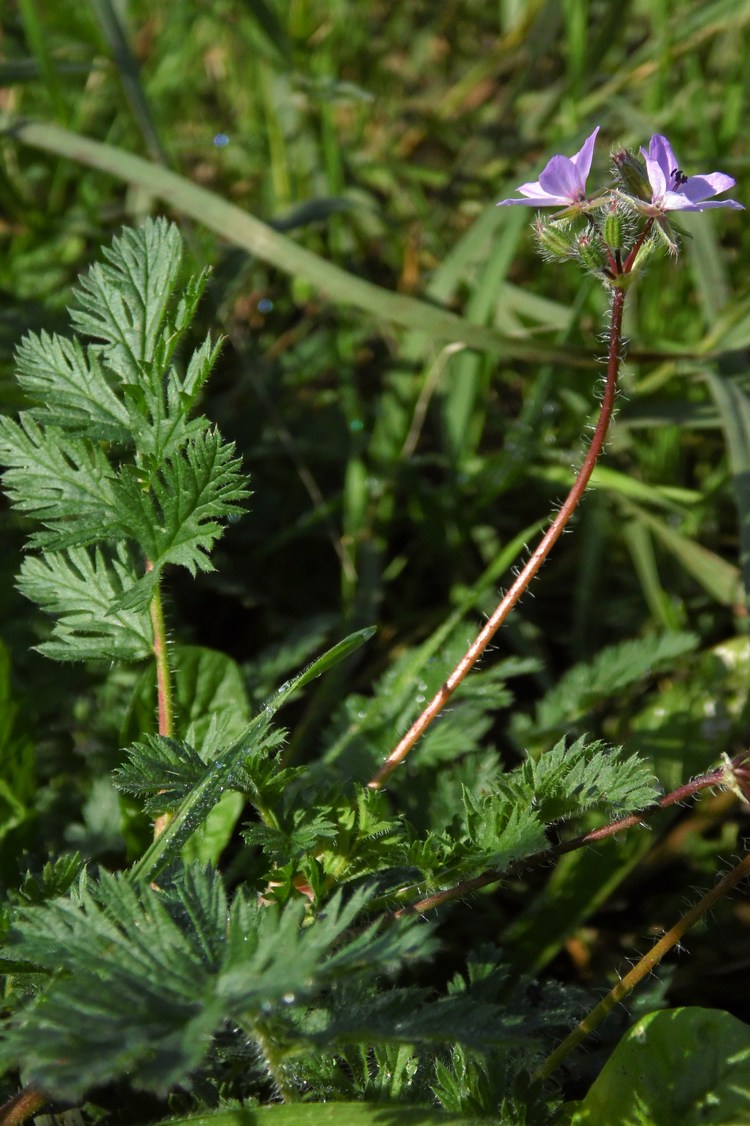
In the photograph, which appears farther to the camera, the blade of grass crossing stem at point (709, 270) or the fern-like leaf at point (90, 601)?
the blade of grass crossing stem at point (709, 270)

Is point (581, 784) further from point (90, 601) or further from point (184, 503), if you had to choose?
point (90, 601)

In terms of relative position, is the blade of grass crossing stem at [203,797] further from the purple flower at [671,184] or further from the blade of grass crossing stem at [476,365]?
the blade of grass crossing stem at [476,365]

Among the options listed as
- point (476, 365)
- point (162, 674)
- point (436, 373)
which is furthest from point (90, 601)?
point (476, 365)

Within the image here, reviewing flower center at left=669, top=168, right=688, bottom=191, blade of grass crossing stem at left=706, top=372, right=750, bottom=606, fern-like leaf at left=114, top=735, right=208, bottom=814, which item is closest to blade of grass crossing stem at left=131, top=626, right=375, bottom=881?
fern-like leaf at left=114, top=735, right=208, bottom=814

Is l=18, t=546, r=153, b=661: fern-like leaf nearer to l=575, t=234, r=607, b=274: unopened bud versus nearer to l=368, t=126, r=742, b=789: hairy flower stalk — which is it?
l=368, t=126, r=742, b=789: hairy flower stalk


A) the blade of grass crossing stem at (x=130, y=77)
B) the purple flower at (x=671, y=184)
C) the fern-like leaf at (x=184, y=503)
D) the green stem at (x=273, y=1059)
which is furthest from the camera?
the blade of grass crossing stem at (x=130, y=77)

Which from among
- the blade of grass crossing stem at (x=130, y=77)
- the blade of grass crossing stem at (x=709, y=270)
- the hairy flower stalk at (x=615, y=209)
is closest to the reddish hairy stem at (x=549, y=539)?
the hairy flower stalk at (x=615, y=209)

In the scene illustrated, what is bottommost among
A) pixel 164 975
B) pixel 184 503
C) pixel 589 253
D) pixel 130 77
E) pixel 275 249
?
pixel 164 975
